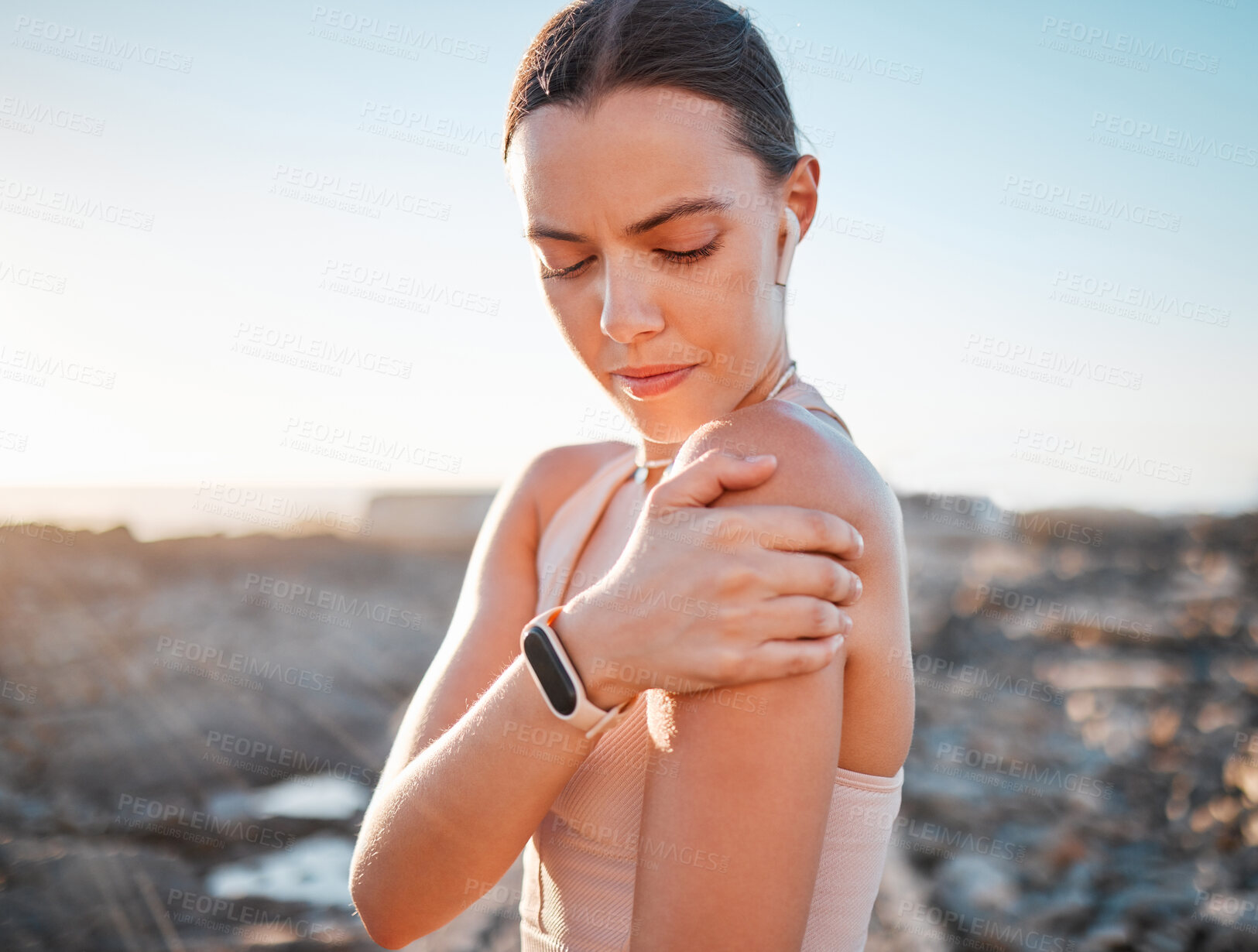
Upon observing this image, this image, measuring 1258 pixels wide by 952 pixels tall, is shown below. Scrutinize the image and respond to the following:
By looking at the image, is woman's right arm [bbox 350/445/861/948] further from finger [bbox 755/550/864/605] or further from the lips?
the lips

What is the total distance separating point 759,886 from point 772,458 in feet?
1.73

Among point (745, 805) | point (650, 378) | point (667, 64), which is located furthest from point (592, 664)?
point (667, 64)

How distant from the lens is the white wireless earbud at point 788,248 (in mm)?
1445

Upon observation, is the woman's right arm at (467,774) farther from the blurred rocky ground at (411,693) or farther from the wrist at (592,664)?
the blurred rocky ground at (411,693)

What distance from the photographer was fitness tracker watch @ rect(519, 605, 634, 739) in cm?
107

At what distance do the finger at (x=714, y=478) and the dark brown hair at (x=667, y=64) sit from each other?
0.58 m

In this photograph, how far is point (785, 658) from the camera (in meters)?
0.97

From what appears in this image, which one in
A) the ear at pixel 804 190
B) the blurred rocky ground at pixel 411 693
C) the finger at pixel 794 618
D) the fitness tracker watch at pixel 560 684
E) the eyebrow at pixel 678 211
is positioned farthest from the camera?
the blurred rocky ground at pixel 411 693

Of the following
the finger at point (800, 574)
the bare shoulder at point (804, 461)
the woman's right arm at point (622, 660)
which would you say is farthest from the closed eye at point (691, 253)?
the finger at point (800, 574)

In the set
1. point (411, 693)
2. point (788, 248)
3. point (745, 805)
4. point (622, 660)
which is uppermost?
point (788, 248)

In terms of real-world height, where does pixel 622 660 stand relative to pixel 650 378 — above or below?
A: below

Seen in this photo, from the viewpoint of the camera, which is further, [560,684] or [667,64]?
[667,64]

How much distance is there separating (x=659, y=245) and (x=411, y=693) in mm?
7027

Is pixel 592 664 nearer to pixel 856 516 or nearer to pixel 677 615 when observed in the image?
pixel 677 615
